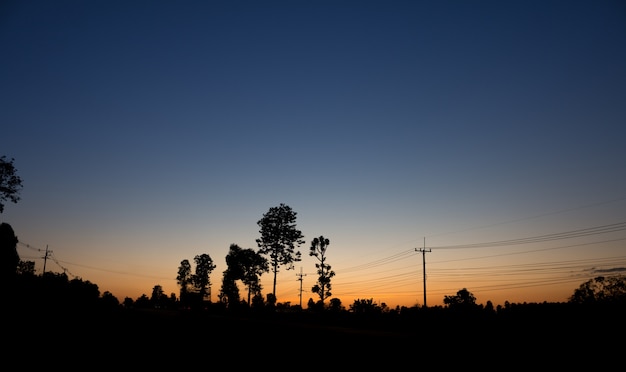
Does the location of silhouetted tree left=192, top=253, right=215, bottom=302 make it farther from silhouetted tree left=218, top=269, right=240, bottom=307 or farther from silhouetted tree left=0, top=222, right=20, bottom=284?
silhouetted tree left=0, top=222, right=20, bottom=284

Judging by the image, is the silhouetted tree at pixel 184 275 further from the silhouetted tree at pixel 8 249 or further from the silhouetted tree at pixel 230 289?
the silhouetted tree at pixel 8 249

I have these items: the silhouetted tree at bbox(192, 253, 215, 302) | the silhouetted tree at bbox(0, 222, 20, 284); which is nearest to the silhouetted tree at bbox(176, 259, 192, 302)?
the silhouetted tree at bbox(192, 253, 215, 302)

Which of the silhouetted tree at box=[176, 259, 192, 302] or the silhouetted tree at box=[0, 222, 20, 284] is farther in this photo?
the silhouetted tree at box=[176, 259, 192, 302]

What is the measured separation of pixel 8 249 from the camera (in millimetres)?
40219

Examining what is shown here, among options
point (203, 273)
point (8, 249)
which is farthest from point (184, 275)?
point (8, 249)

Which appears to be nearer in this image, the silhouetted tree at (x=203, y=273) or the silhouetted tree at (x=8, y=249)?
the silhouetted tree at (x=8, y=249)

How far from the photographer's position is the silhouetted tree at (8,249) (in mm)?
38641

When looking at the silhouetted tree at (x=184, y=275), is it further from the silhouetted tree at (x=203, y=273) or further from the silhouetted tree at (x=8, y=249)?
the silhouetted tree at (x=8, y=249)

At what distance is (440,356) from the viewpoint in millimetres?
13227

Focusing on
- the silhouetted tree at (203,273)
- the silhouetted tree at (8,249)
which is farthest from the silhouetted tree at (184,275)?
the silhouetted tree at (8,249)

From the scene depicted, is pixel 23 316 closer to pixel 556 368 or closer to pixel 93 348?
pixel 93 348

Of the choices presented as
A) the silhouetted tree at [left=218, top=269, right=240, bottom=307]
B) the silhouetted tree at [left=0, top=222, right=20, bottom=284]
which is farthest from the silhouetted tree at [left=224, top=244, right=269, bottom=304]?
the silhouetted tree at [left=0, top=222, right=20, bottom=284]

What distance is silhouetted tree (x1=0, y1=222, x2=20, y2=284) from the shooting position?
127 ft

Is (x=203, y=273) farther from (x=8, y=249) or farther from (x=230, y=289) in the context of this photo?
(x=8, y=249)
